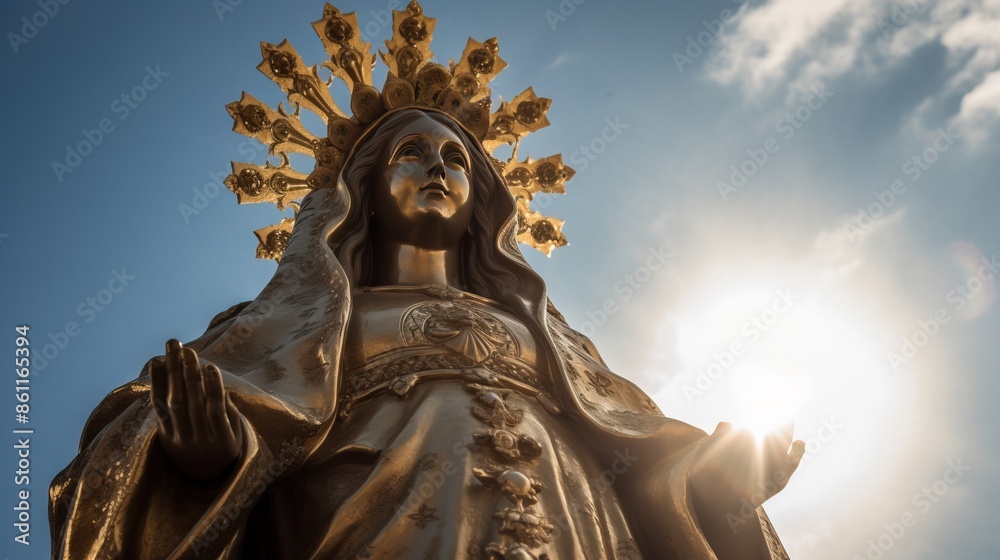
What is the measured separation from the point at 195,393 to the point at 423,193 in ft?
10.2

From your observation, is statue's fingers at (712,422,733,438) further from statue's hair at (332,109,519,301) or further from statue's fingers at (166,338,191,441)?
statue's fingers at (166,338,191,441)

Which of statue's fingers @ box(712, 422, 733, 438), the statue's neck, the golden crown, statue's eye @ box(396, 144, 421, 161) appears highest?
the golden crown

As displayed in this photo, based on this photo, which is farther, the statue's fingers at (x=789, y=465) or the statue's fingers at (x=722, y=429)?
the statue's fingers at (x=722, y=429)

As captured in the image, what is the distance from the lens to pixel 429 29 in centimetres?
842

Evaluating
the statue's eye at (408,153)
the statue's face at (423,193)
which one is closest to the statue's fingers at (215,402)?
the statue's face at (423,193)

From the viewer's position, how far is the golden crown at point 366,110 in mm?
7734

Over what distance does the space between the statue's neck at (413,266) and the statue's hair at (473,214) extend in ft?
0.30

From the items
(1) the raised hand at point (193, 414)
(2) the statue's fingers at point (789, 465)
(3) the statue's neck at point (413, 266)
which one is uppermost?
(3) the statue's neck at point (413, 266)

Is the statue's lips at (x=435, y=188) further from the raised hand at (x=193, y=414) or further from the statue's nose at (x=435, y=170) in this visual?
the raised hand at (x=193, y=414)

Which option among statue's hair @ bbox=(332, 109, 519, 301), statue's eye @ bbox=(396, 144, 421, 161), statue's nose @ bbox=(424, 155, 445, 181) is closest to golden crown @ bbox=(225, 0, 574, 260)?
statue's hair @ bbox=(332, 109, 519, 301)

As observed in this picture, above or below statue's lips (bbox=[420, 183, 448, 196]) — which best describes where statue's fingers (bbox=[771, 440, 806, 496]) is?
below

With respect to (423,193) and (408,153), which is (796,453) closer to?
(423,193)

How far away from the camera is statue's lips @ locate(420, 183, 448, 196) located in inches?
265

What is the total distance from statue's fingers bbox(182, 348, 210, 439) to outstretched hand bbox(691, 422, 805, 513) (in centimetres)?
229
